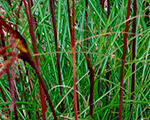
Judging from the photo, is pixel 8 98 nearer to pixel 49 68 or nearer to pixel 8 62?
pixel 49 68

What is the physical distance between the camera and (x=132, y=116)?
1.25 metres

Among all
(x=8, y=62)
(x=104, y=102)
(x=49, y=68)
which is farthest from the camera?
(x=49, y=68)

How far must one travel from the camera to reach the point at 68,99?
54.6 inches

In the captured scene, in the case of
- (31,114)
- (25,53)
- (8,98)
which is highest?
(25,53)

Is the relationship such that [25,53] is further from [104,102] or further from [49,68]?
[49,68]

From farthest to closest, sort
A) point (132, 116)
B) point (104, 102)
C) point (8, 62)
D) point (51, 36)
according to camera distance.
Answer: point (51, 36), point (104, 102), point (132, 116), point (8, 62)

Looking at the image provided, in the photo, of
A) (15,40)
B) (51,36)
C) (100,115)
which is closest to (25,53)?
(15,40)

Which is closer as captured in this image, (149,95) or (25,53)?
(25,53)

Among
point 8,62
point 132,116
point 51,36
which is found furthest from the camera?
point 51,36

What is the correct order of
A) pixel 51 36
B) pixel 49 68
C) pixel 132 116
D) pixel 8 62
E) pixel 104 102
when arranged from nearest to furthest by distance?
pixel 8 62 < pixel 132 116 < pixel 104 102 < pixel 49 68 < pixel 51 36

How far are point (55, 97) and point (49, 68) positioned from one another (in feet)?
0.74

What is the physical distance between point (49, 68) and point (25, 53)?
108 centimetres

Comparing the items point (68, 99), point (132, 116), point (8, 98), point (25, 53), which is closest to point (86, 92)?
point (68, 99)

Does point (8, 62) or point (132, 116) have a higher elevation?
point (8, 62)
